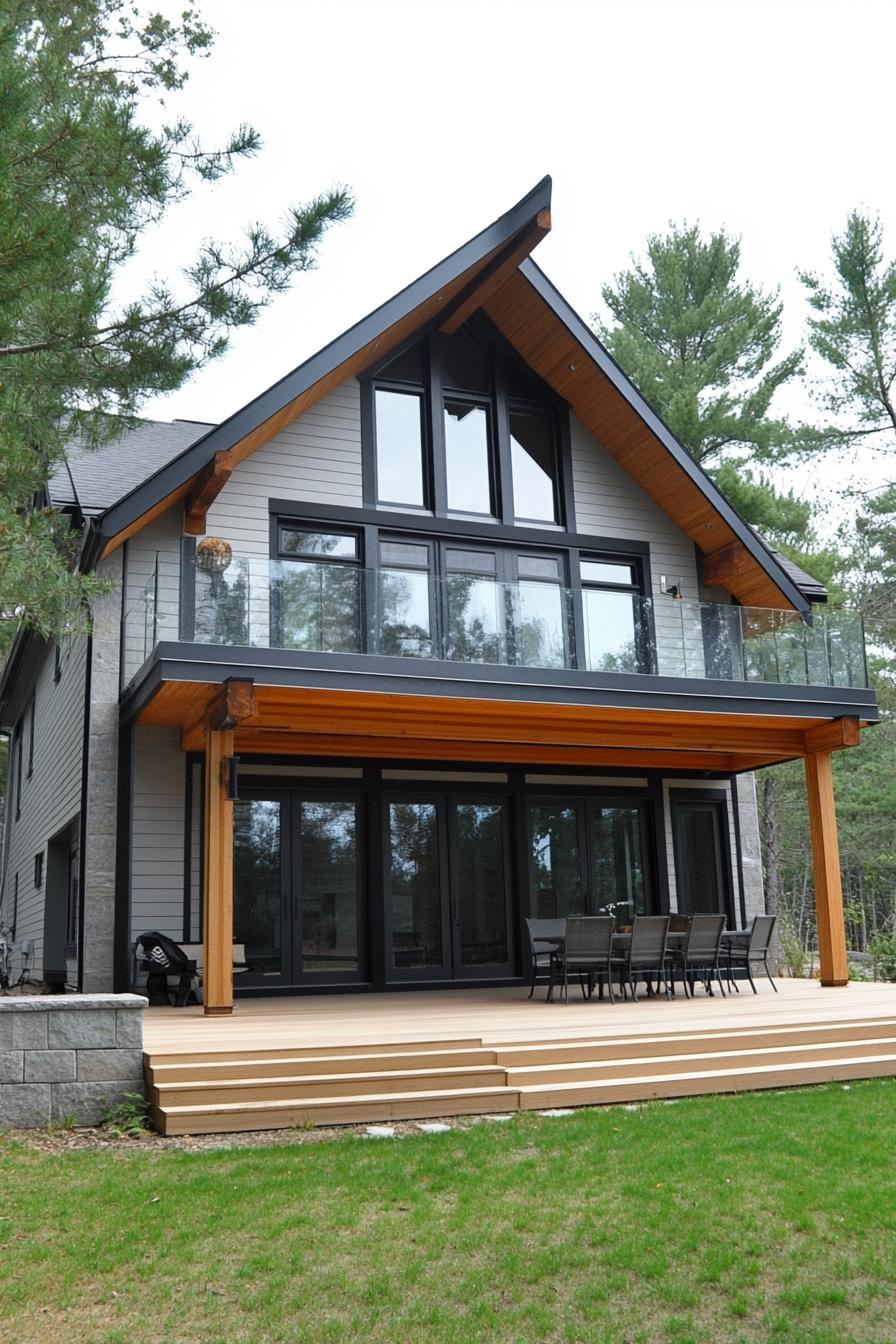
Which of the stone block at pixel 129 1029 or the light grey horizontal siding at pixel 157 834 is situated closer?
the stone block at pixel 129 1029

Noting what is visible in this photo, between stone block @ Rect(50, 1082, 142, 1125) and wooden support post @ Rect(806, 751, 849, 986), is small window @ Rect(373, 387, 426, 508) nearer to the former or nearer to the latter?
wooden support post @ Rect(806, 751, 849, 986)

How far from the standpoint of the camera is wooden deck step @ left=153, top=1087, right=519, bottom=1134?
22.3ft

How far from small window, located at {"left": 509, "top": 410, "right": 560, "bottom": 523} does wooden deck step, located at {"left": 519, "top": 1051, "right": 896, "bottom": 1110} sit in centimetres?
766

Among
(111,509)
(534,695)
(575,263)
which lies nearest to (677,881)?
(534,695)

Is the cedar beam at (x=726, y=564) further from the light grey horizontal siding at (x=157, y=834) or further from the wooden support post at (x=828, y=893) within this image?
the light grey horizontal siding at (x=157, y=834)

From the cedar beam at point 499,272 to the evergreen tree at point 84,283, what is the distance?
6.62m

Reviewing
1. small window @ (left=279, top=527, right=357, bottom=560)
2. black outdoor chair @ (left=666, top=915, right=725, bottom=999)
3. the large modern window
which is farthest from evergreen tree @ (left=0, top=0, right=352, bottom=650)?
black outdoor chair @ (left=666, top=915, right=725, bottom=999)

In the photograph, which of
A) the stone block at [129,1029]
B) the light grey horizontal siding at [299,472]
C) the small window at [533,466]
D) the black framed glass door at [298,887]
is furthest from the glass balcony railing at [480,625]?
the stone block at [129,1029]

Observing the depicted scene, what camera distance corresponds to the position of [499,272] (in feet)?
44.0

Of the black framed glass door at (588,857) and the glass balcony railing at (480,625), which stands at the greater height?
the glass balcony railing at (480,625)

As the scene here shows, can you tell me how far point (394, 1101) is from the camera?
7.17 m

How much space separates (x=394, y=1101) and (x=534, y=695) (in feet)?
16.5

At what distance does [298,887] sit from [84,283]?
7607 millimetres

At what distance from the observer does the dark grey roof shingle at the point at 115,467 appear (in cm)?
1226
